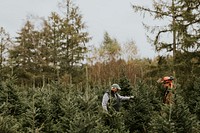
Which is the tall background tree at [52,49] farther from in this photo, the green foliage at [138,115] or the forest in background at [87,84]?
the green foliage at [138,115]

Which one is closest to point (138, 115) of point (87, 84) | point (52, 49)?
point (87, 84)

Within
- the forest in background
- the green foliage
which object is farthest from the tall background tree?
the green foliage

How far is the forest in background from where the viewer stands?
991 centimetres

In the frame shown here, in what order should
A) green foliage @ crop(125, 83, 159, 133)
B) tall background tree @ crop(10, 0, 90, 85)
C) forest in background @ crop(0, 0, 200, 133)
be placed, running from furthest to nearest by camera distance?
tall background tree @ crop(10, 0, 90, 85)
green foliage @ crop(125, 83, 159, 133)
forest in background @ crop(0, 0, 200, 133)

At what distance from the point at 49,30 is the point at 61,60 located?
4.38m

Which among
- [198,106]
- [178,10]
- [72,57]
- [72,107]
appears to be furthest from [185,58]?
[72,57]

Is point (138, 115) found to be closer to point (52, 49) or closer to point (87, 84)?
point (87, 84)

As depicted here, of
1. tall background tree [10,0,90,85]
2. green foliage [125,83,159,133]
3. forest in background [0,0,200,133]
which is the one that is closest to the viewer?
forest in background [0,0,200,133]

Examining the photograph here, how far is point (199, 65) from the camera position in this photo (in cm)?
2234

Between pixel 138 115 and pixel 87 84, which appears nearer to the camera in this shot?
pixel 87 84

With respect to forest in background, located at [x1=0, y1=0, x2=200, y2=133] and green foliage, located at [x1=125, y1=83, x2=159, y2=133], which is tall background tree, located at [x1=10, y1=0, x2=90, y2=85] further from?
green foliage, located at [x1=125, y1=83, x2=159, y2=133]

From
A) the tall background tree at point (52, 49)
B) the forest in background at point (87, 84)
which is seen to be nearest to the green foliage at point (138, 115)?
the forest in background at point (87, 84)

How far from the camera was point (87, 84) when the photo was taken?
869cm

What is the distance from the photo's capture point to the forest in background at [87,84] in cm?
991
